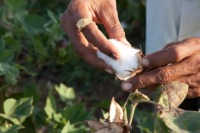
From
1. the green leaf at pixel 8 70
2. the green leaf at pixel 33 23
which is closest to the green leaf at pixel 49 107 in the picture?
the green leaf at pixel 8 70

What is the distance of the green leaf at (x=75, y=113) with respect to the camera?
5.90 feet

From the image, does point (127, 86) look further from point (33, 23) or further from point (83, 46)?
point (33, 23)

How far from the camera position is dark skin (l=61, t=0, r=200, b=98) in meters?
1.23

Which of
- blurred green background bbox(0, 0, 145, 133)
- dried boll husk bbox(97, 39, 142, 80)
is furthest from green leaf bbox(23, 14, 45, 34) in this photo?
dried boll husk bbox(97, 39, 142, 80)

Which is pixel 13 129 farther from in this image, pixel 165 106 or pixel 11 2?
pixel 11 2

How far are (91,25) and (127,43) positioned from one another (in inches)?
3.5

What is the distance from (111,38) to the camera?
1.38 metres

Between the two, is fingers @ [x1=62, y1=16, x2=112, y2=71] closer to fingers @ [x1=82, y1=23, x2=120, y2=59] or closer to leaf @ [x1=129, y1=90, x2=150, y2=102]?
fingers @ [x1=82, y1=23, x2=120, y2=59]

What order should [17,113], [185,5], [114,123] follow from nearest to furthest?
[114,123] → [185,5] → [17,113]

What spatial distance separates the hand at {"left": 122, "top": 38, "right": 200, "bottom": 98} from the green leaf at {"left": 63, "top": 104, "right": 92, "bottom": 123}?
553 millimetres

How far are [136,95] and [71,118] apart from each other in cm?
72

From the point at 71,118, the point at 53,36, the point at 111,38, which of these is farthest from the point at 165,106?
the point at 53,36

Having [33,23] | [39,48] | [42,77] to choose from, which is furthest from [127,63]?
[42,77]

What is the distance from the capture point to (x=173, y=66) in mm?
1257
